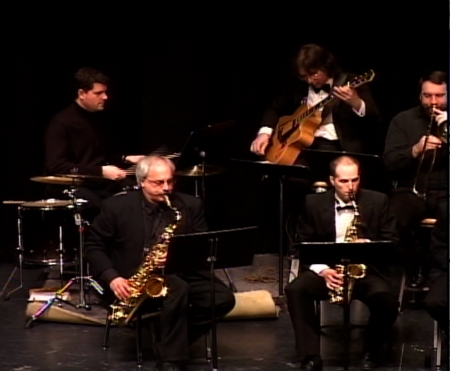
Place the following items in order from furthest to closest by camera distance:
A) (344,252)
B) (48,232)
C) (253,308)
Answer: (48,232), (253,308), (344,252)

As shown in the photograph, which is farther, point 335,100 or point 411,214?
point 335,100

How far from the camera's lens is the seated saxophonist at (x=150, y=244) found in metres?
6.18

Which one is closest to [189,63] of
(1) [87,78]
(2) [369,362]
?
(1) [87,78]

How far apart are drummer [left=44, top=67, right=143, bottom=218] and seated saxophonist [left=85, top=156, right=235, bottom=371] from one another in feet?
4.01

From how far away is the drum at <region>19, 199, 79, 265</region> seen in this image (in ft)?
24.3

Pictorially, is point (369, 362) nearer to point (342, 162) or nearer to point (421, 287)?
point (342, 162)

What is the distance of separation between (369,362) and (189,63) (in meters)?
3.32

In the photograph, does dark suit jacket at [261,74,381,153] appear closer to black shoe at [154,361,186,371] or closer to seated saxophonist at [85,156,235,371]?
seated saxophonist at [85,156,235,371]

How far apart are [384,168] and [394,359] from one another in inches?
50.7

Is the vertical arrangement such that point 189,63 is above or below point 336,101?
above

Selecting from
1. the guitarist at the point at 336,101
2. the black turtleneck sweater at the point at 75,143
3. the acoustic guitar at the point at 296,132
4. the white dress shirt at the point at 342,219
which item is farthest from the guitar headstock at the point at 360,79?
the black turtleneck sweater at the point at 75,143

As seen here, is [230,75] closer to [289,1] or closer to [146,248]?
[289,1]

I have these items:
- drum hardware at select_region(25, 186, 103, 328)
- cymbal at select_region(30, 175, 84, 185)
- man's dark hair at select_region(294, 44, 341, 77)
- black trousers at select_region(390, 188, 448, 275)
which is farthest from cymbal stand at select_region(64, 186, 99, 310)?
black trousers at select_region(390, 188, 448, 275)

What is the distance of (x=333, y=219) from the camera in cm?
650
